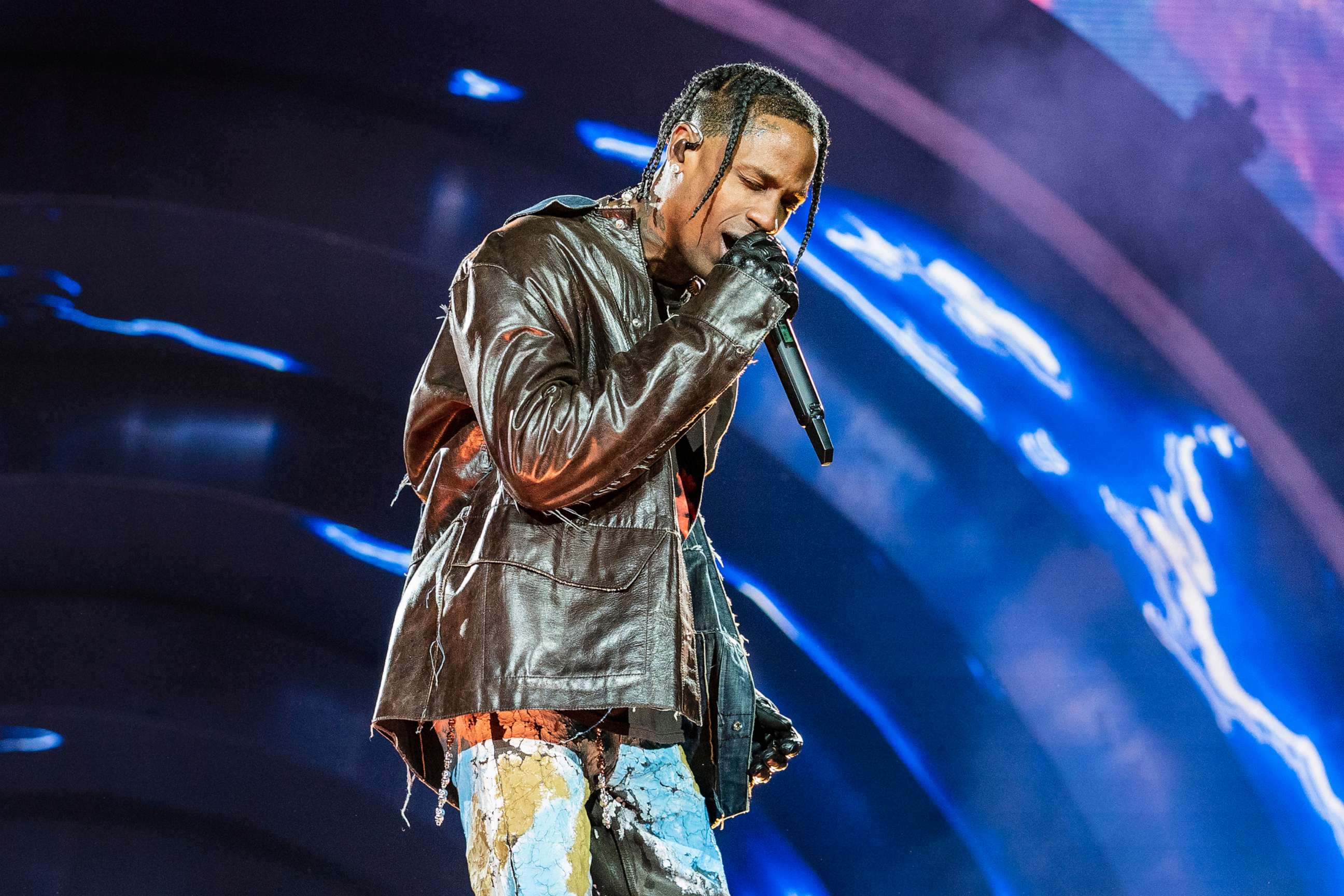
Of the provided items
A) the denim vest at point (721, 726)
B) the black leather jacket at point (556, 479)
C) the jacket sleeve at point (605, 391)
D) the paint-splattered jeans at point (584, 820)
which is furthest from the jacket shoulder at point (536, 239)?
the paint-splattered jeans at point (584, 820)

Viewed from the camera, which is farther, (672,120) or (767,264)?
(672,120)

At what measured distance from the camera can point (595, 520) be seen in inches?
72.1

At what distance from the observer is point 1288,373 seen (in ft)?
11.7

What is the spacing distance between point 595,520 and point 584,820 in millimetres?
373

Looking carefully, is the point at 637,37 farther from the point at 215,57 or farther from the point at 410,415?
the point at 410,415

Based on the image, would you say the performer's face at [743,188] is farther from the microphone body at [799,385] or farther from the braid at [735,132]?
the microphone body at [799,385]

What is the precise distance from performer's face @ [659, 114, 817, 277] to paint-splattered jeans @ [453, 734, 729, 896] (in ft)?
2.27

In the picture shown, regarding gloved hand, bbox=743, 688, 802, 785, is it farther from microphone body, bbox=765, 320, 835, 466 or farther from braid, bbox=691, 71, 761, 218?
braid, bbox=691, 71, 761, 218

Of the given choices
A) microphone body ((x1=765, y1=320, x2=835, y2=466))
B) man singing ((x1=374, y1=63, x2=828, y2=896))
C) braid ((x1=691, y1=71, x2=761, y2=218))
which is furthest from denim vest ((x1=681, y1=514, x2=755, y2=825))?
braid ((x1=691, y1=71, x2=761, y2=218))

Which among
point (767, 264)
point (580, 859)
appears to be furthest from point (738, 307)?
point (580, 859)

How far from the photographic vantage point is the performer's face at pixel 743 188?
2.01 m

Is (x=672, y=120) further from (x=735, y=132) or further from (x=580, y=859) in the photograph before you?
(x=580, y=859)

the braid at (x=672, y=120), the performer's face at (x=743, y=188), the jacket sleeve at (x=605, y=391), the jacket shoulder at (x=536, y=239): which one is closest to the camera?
the jacket sleeve at (x=605, y=391)

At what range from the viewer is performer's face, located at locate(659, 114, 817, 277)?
2010 millimetres
